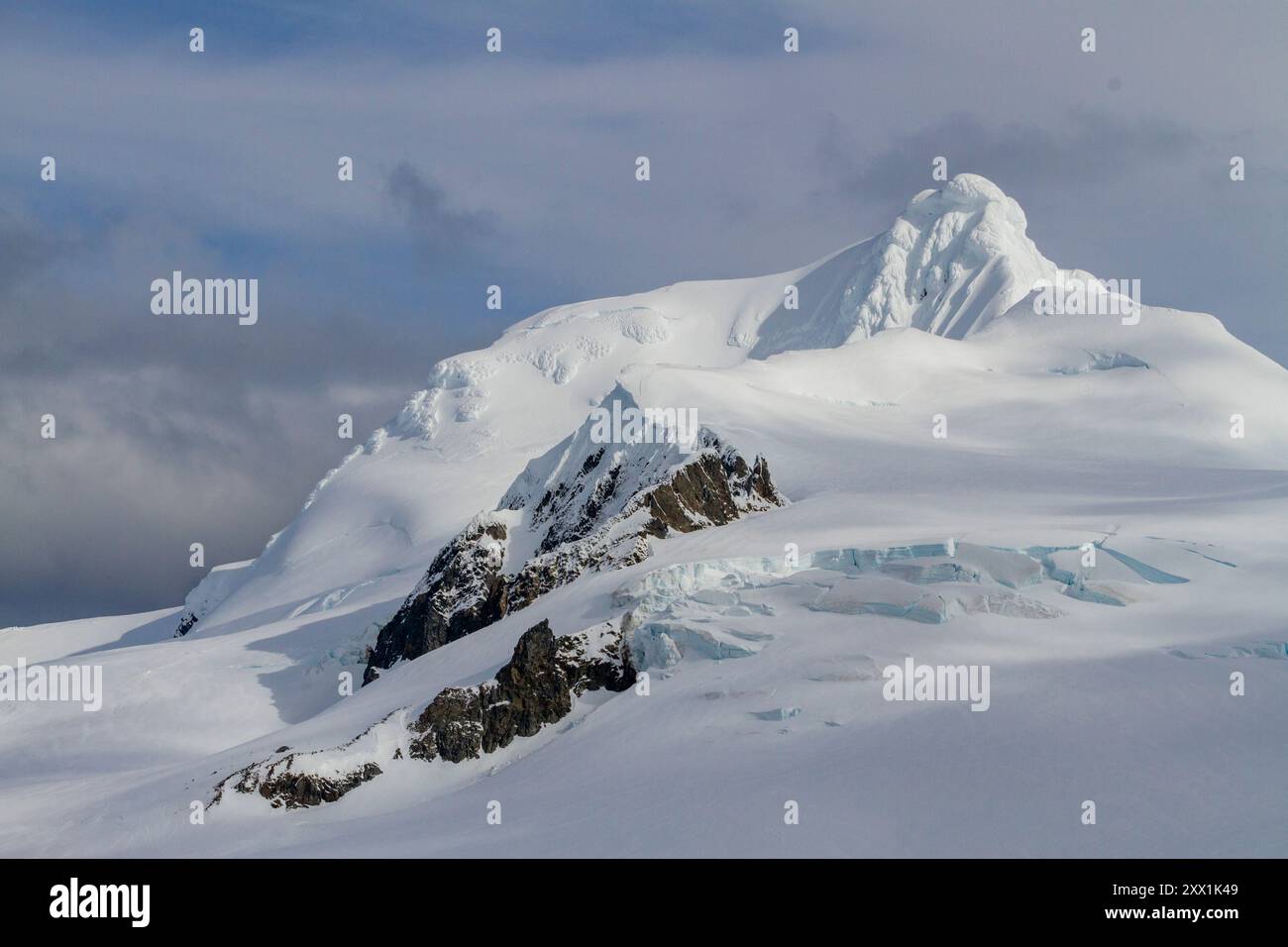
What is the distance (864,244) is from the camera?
5497 inches

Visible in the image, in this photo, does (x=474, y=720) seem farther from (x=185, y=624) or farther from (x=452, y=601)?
(x=185, y=624)

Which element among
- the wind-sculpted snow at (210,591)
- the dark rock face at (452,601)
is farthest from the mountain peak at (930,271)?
the dark rock face at (452,601)

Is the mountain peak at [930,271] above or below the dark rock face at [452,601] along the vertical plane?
above

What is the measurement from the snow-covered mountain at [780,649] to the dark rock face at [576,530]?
203 mm

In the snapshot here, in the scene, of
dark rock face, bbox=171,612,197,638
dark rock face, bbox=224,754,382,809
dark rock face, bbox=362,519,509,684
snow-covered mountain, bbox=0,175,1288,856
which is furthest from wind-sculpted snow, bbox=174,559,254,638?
dark rock face, bbox=224,754,382,809

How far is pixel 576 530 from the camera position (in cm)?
6938

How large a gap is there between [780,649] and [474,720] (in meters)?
10.5

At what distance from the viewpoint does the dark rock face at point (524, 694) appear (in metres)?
48.0

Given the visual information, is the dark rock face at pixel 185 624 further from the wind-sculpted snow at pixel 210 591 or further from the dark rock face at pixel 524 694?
the dark rock face at pixel 524 694

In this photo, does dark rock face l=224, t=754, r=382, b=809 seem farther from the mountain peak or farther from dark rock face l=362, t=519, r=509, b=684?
the mountain peak

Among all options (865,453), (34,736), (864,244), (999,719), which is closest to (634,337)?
(864,244)

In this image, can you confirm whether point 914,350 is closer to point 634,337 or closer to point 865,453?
point 865,453

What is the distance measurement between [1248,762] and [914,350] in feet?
222

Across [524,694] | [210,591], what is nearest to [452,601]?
[524,694]
